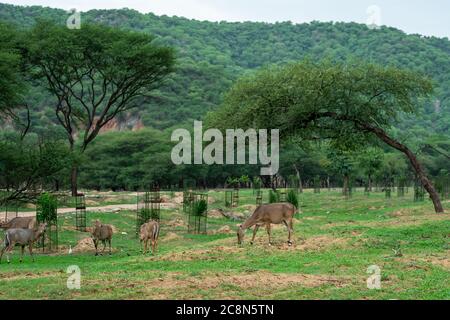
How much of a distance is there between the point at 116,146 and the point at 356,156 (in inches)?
1197

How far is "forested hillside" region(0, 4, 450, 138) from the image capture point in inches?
3717

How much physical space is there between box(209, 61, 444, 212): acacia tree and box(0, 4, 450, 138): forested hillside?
190ft

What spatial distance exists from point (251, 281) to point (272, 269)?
1924 millimetres

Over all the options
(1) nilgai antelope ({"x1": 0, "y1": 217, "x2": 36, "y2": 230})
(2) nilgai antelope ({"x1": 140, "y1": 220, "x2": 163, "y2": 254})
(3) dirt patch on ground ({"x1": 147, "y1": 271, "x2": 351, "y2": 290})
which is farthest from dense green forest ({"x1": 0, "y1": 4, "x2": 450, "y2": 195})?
(3) dirt patch on ground ({"x1": 147, "y1": 271, "x2": 351, "y2": 290})

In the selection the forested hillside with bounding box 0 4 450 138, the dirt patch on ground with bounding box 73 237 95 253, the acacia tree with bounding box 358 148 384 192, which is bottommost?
the dirt patch on ground with bounding box 73 237 95 253

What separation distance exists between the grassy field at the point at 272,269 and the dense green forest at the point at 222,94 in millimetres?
12983

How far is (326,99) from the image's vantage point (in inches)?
1141

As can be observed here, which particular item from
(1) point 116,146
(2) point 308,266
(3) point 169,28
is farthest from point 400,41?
(2) point 308,266

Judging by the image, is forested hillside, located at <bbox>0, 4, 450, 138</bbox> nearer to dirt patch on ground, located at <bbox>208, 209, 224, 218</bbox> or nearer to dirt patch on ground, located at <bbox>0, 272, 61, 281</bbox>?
dirt patch on ground, located at <bbox>208, 209, 224, 218</bbox>

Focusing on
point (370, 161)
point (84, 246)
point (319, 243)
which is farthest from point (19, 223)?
point (370, 161)

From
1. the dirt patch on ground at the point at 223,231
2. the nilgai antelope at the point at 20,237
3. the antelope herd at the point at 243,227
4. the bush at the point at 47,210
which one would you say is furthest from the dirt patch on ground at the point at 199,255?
the dirt patch on ground at the point at 223,231

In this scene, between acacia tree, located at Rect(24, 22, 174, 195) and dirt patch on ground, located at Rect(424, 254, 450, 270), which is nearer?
dirt patch on ground, located at Rect(424, 254, 450, 270)

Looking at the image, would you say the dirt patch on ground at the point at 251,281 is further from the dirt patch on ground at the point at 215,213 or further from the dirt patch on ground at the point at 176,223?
the dirt patch on ground at the point at 215,213
